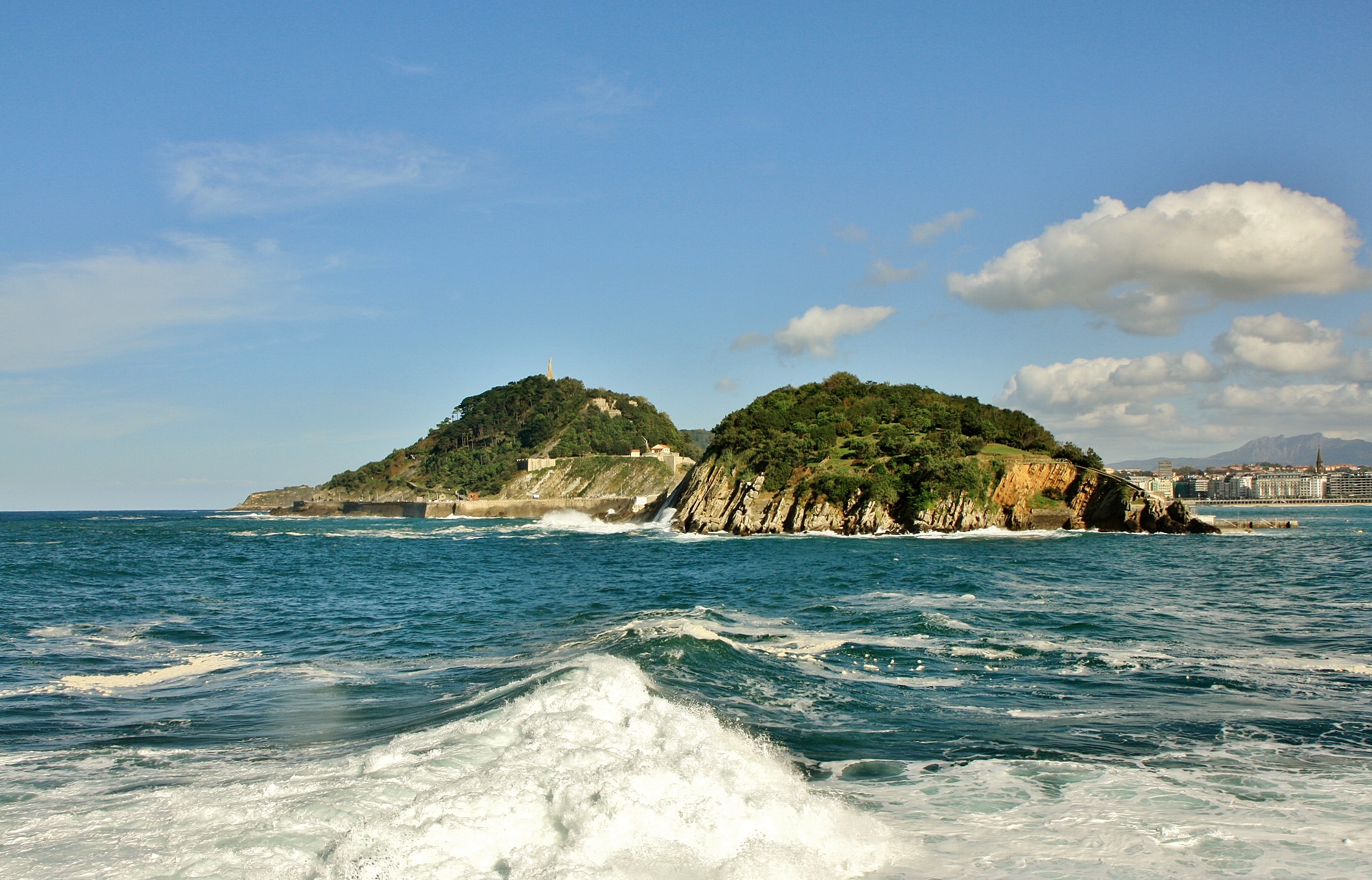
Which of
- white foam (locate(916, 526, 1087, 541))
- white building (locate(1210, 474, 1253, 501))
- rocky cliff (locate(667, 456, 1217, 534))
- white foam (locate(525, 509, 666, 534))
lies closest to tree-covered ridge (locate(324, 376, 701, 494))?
white foam (locate(525, 509, 666, 534))

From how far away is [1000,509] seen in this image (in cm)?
5388

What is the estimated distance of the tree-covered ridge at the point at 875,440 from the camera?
52.8m

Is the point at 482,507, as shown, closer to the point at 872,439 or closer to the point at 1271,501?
the point at 872,439

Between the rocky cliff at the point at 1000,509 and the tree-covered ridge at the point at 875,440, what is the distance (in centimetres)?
64

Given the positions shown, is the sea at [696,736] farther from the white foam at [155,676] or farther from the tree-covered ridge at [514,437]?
the tree-covered ridge at [514,437]

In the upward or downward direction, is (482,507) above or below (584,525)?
above

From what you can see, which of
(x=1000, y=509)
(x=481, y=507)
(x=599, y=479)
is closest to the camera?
(x=1000, y=509)

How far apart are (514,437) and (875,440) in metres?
117

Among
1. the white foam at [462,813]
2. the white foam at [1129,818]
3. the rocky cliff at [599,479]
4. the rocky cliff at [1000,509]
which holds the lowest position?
the white foam at [1129,818]

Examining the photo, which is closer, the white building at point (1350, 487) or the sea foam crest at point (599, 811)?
the sea foam crest at point (599, 811)

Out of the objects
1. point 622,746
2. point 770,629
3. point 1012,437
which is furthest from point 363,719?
point 1012,437

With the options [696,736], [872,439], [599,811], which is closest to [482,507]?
[872,439]

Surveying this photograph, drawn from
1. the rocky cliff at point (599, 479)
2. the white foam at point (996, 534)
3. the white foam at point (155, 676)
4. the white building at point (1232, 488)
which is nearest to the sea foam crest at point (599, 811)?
the white foam at point (155, 676)

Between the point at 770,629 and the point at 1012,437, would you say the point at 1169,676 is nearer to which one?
the point at 770,629
